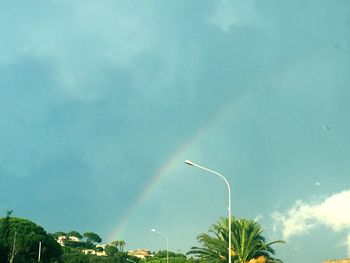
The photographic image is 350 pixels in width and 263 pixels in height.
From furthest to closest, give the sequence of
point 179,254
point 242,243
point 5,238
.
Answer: point 179,254 → point 5,238 → point 242,243

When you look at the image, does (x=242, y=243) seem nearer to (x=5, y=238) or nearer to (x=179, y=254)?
(x=5, y=238)

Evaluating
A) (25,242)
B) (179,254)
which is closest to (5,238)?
(25,242)

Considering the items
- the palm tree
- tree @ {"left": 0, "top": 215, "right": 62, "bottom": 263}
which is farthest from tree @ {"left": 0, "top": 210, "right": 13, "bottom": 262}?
the palm tree

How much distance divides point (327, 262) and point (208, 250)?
10651 millimetres

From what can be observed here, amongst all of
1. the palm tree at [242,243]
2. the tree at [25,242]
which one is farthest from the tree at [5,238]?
the palm tree at [242,243]

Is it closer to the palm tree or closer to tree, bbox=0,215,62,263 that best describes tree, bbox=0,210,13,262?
tree, bbox=0,215,62,263

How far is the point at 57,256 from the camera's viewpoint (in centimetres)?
9900

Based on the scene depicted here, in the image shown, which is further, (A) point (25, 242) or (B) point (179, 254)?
(B) point (179, 254)

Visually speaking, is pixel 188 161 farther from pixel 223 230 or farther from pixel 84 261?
pixel 84 261

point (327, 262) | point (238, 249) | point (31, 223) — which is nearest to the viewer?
point (238, 249)

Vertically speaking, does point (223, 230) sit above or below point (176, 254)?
below

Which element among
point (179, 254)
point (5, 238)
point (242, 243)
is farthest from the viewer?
point (179, 254)

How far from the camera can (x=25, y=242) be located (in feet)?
299

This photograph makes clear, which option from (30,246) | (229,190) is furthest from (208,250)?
(30,246)
